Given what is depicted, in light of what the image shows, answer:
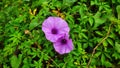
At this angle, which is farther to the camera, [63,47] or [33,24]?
[33,24]

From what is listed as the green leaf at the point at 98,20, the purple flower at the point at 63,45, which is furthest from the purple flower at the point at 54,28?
the green leaf at the point at 98,20

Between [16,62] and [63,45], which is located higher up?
[63,45]

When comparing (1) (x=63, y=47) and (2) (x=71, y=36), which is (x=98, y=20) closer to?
(2) (x=71, y=36)

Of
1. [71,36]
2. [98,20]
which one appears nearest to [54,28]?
[71,36]

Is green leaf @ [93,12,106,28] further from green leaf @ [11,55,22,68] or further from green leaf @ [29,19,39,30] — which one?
green leaf @ [11,55,22,68]

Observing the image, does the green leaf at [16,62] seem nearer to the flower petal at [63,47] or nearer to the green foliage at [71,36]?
the green foliage at [71,36]

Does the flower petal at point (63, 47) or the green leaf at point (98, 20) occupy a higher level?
the green leaf at point (98, 20)

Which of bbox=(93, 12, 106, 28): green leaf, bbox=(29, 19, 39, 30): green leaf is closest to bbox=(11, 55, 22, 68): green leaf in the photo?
bbox=(29, 19, 39, 30): green leaf
